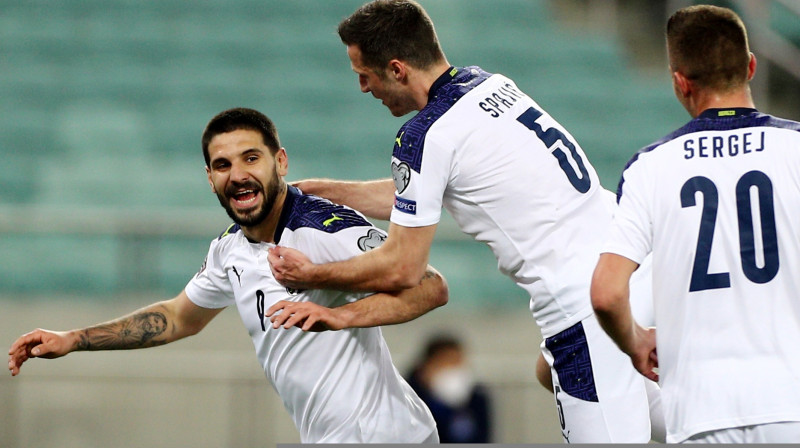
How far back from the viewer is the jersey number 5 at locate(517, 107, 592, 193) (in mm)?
4012

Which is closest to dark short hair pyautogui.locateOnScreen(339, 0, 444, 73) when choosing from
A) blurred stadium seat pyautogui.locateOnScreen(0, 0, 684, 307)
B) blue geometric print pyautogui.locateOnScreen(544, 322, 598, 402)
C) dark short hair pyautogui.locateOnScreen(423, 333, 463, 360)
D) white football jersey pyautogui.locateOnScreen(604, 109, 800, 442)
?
blue geometric print pyautogui.locateOnScreen(544, 322, 598, 402)

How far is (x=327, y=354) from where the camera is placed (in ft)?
13.5

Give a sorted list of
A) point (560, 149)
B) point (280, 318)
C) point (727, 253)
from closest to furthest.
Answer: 1. point (727, 253)
2. point (280, 318)
3. point (560, 149)

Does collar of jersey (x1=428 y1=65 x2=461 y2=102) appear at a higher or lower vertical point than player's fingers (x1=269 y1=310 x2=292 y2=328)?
higher

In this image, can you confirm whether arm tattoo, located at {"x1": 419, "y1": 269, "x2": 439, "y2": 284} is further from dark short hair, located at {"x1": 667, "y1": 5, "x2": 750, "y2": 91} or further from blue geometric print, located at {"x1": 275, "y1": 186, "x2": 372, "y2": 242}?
dark short hair, located at {"x1": 667, "y1": 5, "x2": 750, "y2": 91}

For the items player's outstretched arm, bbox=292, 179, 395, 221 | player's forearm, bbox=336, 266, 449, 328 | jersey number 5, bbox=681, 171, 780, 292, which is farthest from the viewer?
player's outstretched arm, bbox=292, 179, 395, 221

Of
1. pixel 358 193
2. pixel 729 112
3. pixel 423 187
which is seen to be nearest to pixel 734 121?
pixel 729 112

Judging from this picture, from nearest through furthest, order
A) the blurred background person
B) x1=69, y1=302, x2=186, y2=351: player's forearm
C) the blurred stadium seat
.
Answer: x1=69, y1=302, x2=186, y2=351: player's forearm < the blurred background person < the blurred stadium seat

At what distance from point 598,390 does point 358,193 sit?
1468mm

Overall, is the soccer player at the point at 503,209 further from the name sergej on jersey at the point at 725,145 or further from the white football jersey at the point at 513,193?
the name sergej on jersey at the point at 725,145

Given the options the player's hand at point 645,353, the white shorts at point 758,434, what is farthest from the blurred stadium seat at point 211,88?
the white shorts at point 758,434

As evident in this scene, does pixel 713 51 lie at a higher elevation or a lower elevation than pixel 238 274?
higher

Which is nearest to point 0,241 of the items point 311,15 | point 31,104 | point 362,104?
point 31,104

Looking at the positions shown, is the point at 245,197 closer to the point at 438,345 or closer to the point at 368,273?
the point at 368,273
